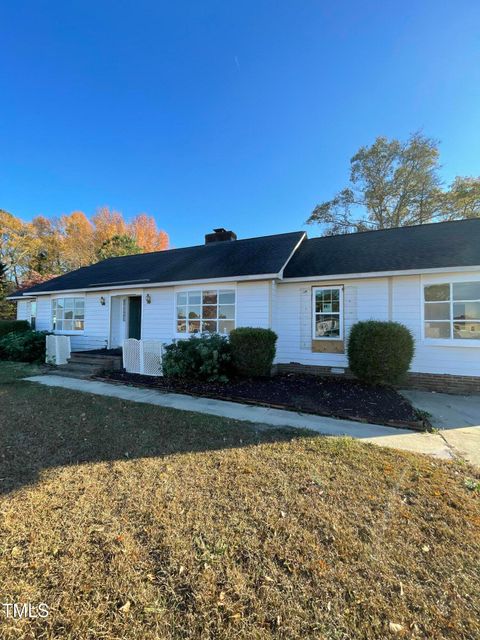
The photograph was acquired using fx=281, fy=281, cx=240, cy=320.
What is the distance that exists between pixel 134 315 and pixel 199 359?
18.2 feet

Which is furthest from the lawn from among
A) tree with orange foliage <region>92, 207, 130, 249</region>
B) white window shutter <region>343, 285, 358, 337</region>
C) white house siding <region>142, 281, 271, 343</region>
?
tree with orange foliage <region>92, 207, 130, 249</region>

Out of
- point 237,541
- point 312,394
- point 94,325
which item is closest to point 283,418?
point 312,394

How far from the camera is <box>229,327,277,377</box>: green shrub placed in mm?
7945

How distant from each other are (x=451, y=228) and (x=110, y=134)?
16.5 m

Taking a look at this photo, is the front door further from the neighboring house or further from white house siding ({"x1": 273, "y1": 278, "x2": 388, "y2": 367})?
white house siding ({"x1": 273, "y1": 278, "x2": 388, "y2": 367})

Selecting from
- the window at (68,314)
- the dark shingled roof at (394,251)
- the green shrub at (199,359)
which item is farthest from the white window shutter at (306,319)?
the window at (68,314)

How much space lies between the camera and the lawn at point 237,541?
5.46ft

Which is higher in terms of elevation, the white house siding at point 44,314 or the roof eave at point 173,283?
the roof eave at point 173,283

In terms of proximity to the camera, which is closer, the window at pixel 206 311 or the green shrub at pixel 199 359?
the green shrub at pixel 199 359

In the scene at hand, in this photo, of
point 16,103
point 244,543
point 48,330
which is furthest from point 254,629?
point 16,103

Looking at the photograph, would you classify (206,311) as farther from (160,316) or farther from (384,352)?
(384,352)

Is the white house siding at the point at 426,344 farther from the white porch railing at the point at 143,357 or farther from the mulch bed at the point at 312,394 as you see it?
the white porch railing at the point at 143,357

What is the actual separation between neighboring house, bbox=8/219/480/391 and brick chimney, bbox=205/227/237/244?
1536 millimetres

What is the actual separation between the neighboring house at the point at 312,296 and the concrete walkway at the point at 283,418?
11.4 feet
